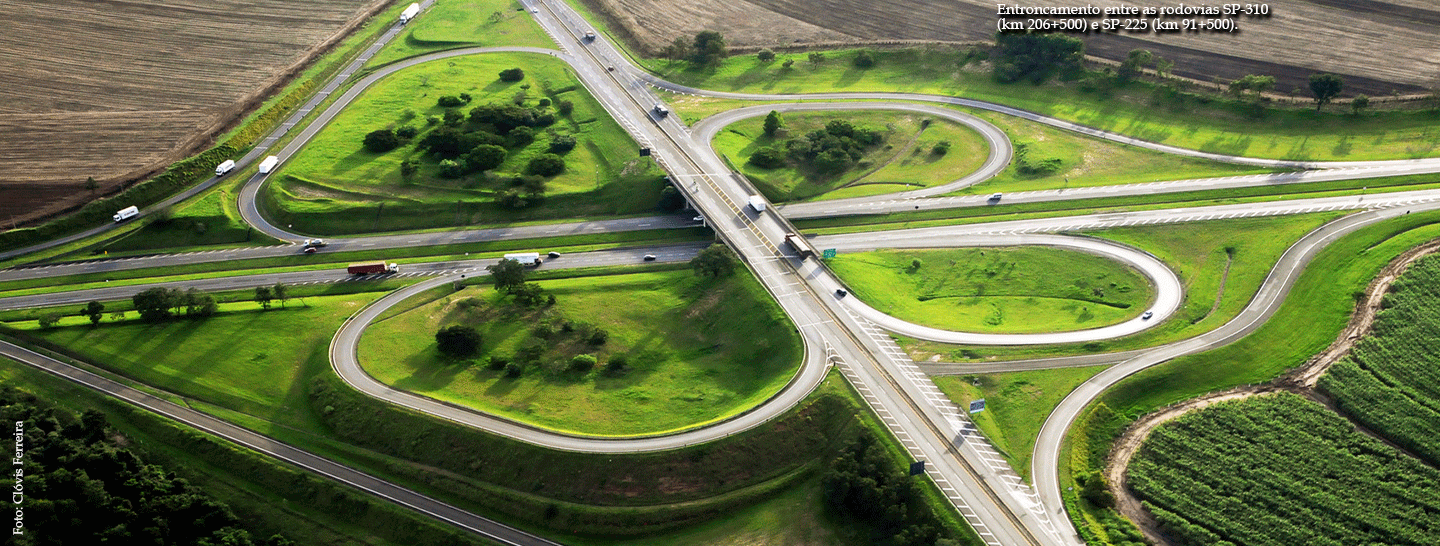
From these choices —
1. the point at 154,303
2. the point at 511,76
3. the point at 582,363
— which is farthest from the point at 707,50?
the point at 154,303

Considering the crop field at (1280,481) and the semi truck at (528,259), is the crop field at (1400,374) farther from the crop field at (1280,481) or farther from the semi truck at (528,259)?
the semi truck at (528,259)

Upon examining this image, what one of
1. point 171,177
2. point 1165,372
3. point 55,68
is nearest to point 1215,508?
point 1165,372

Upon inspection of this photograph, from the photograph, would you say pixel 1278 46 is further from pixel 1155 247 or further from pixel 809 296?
pixel 809 296

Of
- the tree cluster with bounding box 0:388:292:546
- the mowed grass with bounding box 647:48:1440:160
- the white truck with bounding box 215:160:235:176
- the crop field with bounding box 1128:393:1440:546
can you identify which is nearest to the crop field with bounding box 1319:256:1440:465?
the crop field with bounding box 1128:393:1440:546

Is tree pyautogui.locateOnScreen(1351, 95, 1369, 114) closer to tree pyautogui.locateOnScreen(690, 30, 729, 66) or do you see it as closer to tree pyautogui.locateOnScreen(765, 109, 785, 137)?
tree pyautogui.locateOnScreen(765, 109, 785, 137)

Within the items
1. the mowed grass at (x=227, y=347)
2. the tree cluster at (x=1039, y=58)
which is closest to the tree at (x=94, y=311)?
the mowed grass at (x=227, y=347)

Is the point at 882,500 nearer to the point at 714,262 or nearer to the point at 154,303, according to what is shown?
the point at 714,262
